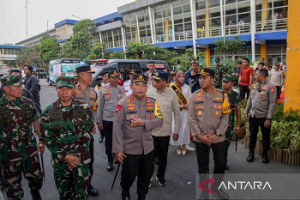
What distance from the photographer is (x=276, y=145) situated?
192 inches

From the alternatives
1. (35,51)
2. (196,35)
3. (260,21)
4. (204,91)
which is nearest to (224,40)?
(260,21)

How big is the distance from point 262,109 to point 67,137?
3597 millimetres

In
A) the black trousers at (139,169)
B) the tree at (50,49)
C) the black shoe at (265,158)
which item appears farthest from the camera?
the tree at (50,49)

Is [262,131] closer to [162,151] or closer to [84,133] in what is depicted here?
[162,151]

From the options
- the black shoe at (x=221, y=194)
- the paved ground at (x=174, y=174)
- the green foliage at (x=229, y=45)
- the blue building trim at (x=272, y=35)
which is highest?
the blue building trim at (x=272, y=35)

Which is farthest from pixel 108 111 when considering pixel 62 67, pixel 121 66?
pixel 62 67

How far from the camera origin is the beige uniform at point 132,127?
122 inches

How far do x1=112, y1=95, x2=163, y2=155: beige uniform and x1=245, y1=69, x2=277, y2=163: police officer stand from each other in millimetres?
2402

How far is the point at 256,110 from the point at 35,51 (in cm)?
5649

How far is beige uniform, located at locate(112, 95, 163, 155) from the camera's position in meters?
3.09

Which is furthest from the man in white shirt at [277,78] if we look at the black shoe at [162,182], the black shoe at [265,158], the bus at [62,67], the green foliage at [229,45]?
the bus at [62,67]

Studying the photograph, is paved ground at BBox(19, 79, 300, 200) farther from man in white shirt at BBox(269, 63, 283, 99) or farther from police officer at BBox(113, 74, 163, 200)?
man in white shirt at BBox(269, 63, 283, 99)

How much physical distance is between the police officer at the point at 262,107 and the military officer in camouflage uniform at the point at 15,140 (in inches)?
151

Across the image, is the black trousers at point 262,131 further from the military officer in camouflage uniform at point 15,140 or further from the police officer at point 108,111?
the military officer in camouflage uniform at point 15,140
